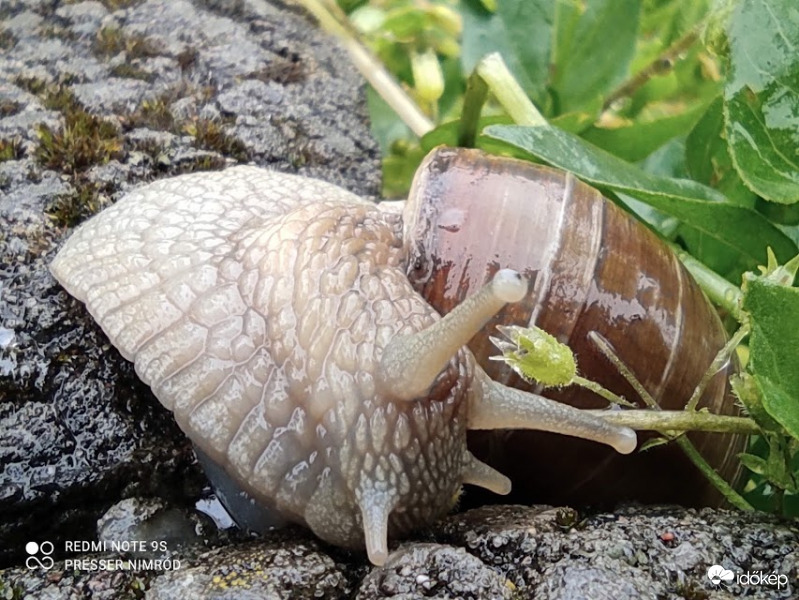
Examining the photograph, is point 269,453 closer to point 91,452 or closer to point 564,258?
point 91,452

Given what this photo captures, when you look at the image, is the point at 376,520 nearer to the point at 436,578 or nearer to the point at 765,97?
the point at 436,578

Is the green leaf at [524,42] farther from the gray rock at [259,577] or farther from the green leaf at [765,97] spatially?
the gray rock at [259,577]

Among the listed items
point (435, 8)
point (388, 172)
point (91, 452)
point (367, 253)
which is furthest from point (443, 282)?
point (435, 8)

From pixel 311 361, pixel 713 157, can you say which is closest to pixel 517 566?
pixel 311 361

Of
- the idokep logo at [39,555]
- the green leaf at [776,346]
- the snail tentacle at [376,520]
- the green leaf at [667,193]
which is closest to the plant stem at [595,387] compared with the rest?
the green leaf at [776,346]

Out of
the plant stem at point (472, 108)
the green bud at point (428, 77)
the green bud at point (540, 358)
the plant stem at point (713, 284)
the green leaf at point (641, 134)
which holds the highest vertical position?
the green bud at point (428, 77)

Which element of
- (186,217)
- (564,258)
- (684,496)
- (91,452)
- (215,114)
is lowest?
(684,496)
